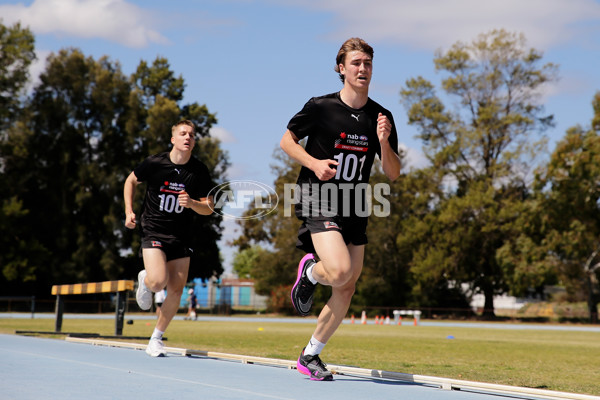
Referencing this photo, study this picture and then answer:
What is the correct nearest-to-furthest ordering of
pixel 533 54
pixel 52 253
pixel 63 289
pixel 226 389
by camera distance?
1. pixel 226 389
2. pixel 63 289
3. pixel 52 253
4. pixel 533 54

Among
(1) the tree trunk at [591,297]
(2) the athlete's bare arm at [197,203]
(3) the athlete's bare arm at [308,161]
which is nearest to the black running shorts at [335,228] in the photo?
(3) the athlete's bare arm at [308,161]

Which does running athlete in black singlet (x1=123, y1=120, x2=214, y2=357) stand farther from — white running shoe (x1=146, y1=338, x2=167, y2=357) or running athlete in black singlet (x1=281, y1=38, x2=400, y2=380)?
running athlete in black singlet (x1=281, y1=38, x2=400, y2=380)

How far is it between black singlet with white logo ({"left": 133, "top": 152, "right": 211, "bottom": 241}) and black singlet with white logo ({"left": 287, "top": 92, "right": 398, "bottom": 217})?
2755 mm

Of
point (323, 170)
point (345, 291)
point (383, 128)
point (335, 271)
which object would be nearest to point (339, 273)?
point (335, 271)

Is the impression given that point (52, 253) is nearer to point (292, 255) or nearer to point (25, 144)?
point (25, 144)

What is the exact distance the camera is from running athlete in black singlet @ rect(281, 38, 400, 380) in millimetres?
6492

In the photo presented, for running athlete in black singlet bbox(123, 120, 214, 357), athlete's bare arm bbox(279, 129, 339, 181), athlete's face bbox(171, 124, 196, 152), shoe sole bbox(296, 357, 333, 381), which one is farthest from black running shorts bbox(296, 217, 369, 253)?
athlete's face bbox(171, 124, 196, 152)

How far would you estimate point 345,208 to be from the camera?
6652mm

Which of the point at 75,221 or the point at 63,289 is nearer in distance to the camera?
the point at 63,289

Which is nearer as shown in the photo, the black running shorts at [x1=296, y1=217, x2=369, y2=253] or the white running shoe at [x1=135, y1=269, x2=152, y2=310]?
the black running shorts at [x1=296, y1=217, x2=369, y2=253]

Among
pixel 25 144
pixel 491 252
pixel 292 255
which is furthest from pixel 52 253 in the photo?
pixel 491 252

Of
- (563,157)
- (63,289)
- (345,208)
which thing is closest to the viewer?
(345,208)

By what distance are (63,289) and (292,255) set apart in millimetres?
40664

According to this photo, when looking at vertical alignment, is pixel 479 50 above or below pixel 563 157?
above
